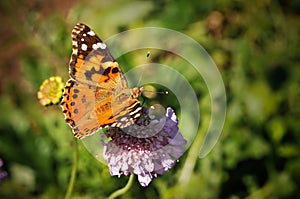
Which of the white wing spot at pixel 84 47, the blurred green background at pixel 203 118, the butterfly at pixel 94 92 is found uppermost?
the white wing spot at pixel 84 47

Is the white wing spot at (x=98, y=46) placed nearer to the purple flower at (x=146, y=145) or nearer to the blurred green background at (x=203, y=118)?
the purple flower at (x=146, y=145)

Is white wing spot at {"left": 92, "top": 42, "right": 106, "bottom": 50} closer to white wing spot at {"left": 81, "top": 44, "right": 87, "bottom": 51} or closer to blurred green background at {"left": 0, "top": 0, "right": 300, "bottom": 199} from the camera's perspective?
white wing spot at {"left": 81, "top": 44, "right": 87, "bottom": 51}

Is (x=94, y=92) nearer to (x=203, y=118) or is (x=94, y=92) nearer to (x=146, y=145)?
(x=146, y=145)

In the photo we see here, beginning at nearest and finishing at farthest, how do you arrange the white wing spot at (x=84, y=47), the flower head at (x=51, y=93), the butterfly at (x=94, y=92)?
1. the butterfly at (x=94, y=92)
2. the white wing spot at (x=84, y=47)
3. the flower head at (x=51, y=93)

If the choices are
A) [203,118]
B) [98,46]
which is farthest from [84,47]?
[203,118]

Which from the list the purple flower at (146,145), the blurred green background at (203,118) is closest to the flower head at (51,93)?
the blurred green background at (203,118)

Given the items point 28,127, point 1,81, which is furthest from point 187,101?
point 1,81
